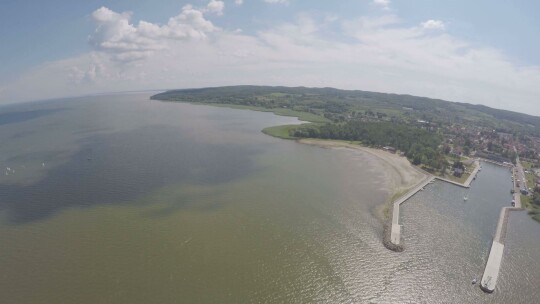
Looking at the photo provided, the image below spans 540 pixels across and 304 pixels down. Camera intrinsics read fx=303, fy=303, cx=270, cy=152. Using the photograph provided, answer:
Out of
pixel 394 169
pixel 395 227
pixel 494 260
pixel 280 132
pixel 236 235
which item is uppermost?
pixel 280 132

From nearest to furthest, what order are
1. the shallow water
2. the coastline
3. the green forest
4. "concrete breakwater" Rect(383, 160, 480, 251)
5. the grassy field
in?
the shallow water < "concrete breakwater" Rect(383, 160, 480, 251) < the coastline < the green forest < the grassy field

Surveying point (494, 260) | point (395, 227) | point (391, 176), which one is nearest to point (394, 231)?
point (395, 227)

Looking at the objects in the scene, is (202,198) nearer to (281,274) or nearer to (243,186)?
(243,186)

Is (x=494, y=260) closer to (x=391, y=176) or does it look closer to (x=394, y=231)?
(x=394, y=231)

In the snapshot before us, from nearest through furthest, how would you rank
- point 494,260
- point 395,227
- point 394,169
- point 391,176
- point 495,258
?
1. point 494,260
2. point 495,258
3. point 395,227
4. point 391,176
5. point 394,169

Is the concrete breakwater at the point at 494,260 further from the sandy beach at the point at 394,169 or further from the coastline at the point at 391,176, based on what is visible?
the sandy beach at the point at 394,169

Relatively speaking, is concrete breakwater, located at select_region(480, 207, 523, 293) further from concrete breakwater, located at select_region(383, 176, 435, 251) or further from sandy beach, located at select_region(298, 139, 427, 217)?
sandy beach, located at select_region(298, 139, 427, 217)

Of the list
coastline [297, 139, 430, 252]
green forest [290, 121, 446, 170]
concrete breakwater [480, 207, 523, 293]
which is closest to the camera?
concrete breakwater [480, 207, 523, 293]

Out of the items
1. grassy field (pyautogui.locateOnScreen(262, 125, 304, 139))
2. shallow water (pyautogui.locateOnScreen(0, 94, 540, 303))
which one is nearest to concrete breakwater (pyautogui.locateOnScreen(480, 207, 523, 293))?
shallow water (pyautogui.locateOnScreen(0, 94, 540, 303))

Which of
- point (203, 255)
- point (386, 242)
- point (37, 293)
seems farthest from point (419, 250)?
point (37, 293)

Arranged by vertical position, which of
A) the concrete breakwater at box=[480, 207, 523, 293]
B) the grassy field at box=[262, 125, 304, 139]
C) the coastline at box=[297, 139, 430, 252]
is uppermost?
the grassy field at box=[262, 125, 304, 139]
